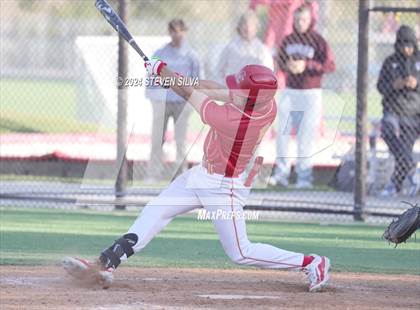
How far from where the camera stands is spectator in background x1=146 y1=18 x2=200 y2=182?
1332cm

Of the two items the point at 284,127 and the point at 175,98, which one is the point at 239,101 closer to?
the point at 284,127

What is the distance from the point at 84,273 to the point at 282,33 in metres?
11.5

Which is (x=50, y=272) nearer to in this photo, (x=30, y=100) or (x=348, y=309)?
(x=348, y=309)

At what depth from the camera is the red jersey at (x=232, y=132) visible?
721 centimetres

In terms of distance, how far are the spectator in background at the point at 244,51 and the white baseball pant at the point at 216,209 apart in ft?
20.4

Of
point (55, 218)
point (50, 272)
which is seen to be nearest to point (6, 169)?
point (55, 218)

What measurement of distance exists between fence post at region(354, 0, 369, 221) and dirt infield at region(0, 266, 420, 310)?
3568mm

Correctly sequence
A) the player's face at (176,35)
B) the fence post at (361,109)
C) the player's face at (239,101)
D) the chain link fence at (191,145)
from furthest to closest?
the player's face at (176,35), the chain link fence at (191,145), the fence post at (361,109), the player's face at (239,101)

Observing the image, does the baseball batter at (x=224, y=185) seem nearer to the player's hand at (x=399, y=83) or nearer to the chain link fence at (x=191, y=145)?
the chain link fence at (x=191, y=145)

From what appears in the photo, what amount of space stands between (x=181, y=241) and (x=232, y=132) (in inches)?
131

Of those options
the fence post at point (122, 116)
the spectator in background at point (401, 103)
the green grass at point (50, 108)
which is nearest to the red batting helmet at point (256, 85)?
the fence post at point (122, 116)

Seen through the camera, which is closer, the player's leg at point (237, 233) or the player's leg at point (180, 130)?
the player's leg at point (237, 233)

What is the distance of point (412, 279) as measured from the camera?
8625mm

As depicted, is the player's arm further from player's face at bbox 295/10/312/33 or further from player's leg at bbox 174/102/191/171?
player's face at bbox 295/10/312/33
